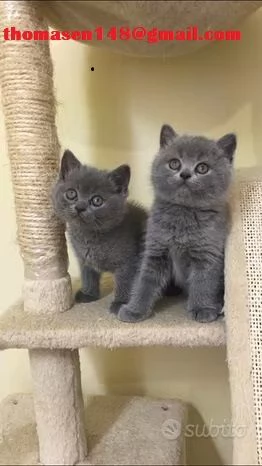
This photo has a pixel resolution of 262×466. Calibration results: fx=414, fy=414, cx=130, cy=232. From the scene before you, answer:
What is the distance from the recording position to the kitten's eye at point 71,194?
808 mm

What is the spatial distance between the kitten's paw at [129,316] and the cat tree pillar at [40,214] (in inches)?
5.4

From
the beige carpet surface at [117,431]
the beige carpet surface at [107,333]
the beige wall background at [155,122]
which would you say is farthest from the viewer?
the beige wall background at [155,122]

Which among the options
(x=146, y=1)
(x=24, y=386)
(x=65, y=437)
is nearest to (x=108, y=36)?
(x=146, y=1)

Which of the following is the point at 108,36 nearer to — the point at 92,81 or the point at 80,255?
the point at 92,81

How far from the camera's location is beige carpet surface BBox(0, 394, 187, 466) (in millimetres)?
863

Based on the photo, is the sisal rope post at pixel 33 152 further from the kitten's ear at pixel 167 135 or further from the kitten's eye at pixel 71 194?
the kitten's ear at pixel 167 135

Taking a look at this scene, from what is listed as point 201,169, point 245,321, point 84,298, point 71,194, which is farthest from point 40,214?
point 245,321

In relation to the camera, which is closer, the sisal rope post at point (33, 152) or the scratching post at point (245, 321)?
the scratching post at point (245, 321)

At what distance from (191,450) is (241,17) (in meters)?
1.16

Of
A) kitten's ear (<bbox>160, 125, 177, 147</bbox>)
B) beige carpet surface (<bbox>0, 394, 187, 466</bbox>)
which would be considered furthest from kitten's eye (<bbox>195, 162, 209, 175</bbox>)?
beige carpet surface (<bbox>0, 394, 187, 466</bbox>)

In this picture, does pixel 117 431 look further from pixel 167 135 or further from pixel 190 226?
pixel 167 135

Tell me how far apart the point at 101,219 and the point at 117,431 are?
0.51 m

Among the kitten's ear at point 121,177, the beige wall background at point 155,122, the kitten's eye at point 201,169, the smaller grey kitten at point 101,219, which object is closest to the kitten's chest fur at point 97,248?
the smaller grey kitten at point 101,219

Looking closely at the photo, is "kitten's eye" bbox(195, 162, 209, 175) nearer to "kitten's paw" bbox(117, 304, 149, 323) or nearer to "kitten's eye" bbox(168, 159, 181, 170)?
"kitten's eye" bbox(168, 159, 181, 170)
